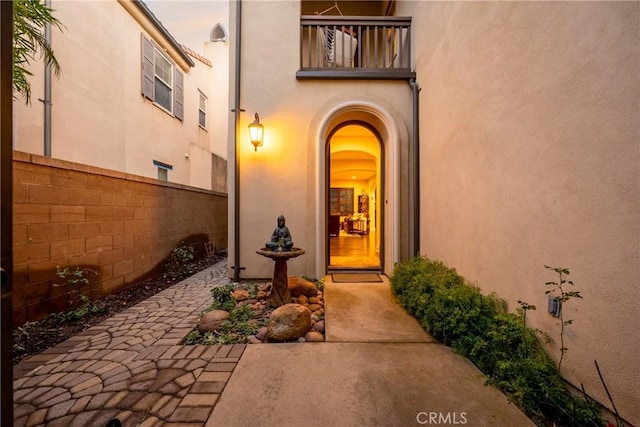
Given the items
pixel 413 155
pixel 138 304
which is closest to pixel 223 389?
pixel 138 304

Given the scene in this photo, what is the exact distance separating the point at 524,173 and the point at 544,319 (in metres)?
1.09

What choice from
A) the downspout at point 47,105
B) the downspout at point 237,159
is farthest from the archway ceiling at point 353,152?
the downspout at point 47,105

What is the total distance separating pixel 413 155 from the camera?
3.87 meters

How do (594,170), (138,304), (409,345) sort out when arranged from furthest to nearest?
(138,304) → (409,345) → (594,170)

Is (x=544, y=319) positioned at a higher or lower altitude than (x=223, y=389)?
higher

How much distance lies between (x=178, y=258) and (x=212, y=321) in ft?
9.29

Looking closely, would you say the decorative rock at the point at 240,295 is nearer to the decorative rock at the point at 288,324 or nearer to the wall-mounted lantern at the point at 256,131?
the decorative rock at the point at 288,324

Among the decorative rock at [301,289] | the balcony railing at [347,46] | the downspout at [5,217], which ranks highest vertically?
the balcony railing at [347,46]

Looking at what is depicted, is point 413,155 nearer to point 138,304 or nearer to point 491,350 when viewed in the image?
point 491,350

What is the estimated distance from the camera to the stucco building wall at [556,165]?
4.25ft

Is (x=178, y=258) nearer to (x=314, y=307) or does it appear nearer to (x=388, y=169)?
(x=314, y=307)

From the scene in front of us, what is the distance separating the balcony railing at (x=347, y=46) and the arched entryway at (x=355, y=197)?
0.88m

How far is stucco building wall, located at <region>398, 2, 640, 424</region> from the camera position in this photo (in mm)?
1297

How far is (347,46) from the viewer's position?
14.6 feet
